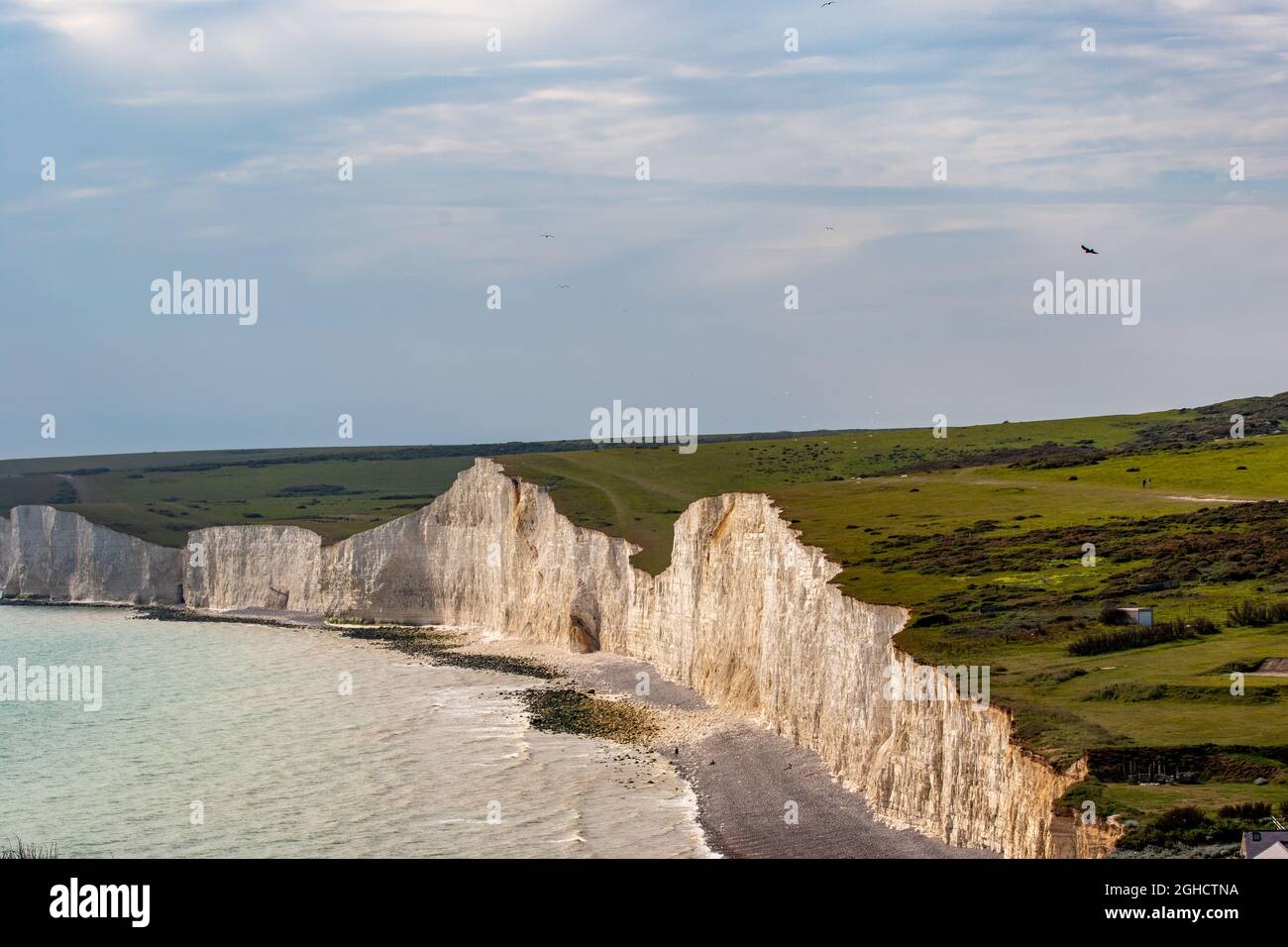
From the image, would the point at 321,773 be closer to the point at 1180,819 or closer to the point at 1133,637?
the point at 1133,637

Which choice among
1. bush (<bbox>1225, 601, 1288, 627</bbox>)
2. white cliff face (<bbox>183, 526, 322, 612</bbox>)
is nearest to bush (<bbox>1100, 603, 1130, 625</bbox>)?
bush (<bbox>1225, 601, 1288, 627</bbox>)

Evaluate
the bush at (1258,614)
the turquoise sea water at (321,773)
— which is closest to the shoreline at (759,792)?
the turquoise sea water at (321,773)

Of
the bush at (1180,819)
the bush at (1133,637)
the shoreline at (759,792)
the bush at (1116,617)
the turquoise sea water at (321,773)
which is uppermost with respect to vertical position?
the bush at (1116,617)

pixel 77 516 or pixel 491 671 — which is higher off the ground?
pixel 77 516

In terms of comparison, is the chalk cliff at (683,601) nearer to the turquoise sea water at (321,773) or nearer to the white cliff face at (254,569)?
the white cliff face at (254,569)

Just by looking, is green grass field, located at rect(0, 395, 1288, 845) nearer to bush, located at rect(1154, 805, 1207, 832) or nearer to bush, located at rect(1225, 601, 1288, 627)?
bush, located at rect(1154, 805, 1207, 832)
